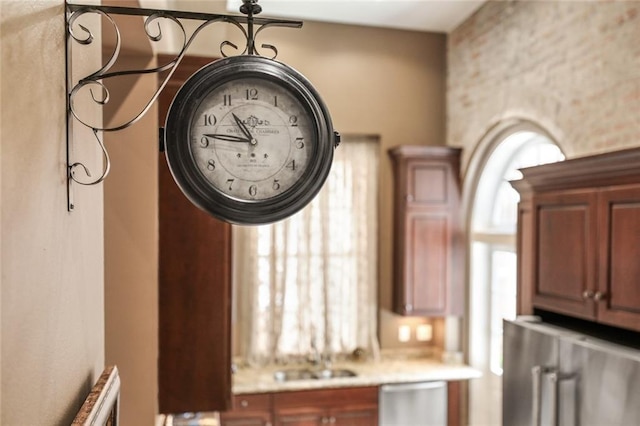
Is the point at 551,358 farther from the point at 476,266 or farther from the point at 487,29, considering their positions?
the point at 487,29

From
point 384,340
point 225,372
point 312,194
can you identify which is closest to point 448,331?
point 384,340

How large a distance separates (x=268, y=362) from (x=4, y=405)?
13.4 feet

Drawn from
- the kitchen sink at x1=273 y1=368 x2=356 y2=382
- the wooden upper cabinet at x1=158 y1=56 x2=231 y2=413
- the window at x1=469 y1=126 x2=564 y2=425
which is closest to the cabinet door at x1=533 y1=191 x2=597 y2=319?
the window at x1=469 y1=126 x2=564 y2=425

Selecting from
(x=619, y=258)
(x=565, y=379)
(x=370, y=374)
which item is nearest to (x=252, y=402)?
(x=370, y=374)

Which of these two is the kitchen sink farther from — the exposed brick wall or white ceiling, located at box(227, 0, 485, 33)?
white ceiling, located at box(227, 0, 485, 33)

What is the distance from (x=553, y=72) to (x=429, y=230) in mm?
1635

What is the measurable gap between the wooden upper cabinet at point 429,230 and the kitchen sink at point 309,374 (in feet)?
2.32

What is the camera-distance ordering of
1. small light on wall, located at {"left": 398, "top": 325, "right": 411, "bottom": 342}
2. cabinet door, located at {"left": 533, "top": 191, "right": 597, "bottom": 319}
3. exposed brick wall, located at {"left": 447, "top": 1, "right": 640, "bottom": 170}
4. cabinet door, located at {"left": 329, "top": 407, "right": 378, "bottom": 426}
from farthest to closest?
small light on wall, located at {"left": 398, "top": 325, "right": 411, "bottom": 342}
cabinet door, located at {"left": 329, "top": 407, "right": 378, "bottom": 426}
exposed brick wall, located at {"left": 447, "top": 1, "right": 640, "bottom": 170}
cabinet door, located at {"left": 533, "top": 191, "right": 597, "bottom": 319}

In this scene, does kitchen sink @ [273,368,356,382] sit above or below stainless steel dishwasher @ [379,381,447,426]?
above

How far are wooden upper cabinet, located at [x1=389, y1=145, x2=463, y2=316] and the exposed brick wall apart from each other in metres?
0.26

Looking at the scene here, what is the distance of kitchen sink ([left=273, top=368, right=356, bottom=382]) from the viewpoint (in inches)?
172

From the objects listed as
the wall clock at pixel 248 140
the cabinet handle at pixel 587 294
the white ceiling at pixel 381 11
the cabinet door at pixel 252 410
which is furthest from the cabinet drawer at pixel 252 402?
the wall clock at pixel 248 140

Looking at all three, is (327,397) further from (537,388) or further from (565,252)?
(565,252)

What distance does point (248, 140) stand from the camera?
38.7 inches
